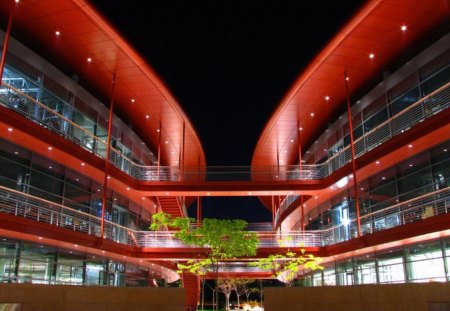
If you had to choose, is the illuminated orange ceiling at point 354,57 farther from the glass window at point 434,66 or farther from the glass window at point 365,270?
the glass window at point 365,270

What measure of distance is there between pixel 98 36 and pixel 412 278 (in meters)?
18.6

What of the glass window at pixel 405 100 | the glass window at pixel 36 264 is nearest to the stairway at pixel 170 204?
the glass window at pixel 36 264

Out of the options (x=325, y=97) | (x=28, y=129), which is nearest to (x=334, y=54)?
(x=325, y=97)

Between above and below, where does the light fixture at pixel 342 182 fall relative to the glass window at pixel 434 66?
below

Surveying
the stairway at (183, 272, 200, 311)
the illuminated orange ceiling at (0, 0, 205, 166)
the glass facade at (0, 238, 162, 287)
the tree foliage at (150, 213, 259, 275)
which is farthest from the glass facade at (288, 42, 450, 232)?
the glass facade at (0, 238, 162, 287)

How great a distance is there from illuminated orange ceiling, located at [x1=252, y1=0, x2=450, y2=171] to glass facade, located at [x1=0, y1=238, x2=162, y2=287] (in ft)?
46.7

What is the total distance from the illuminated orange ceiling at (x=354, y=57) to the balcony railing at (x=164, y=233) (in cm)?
744

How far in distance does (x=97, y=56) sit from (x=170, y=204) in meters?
16.9

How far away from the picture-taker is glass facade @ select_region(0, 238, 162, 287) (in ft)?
64.4

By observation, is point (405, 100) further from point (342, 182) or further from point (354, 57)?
point (342, 182)

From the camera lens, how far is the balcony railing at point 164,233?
1986cm

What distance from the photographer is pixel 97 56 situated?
23.3 metres

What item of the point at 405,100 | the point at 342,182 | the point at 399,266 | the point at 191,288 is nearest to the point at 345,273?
the point at 342,182

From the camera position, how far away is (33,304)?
14.0 meters
